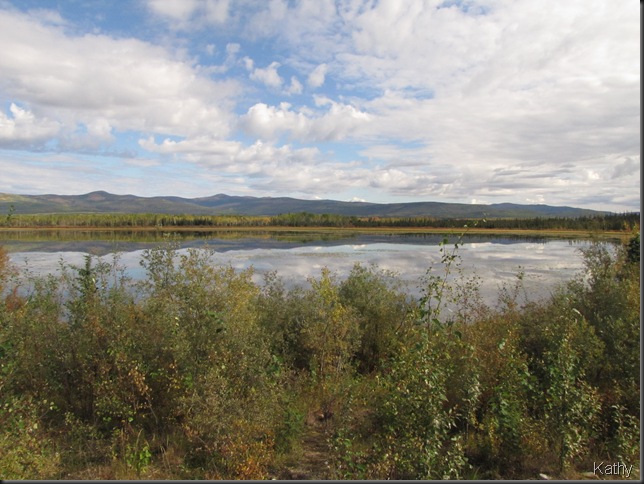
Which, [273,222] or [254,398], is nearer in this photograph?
[254,398]

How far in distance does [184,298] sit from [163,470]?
2.79m

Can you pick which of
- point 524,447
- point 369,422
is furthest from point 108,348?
point 524,447

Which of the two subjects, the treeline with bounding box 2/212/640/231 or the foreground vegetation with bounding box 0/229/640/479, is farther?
the treeline with bounding box 2/212/640/231

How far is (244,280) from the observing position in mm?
8969

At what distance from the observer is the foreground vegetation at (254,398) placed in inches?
246

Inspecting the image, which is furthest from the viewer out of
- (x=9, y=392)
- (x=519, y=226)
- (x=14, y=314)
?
(x=519, y=226)

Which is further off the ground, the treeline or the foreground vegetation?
the treeline

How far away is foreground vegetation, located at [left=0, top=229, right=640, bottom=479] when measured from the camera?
6.25m

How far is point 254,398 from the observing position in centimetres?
671

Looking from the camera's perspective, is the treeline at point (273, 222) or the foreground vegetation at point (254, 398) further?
the treeline at point (273, 222)

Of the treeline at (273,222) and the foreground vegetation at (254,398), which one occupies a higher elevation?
the treeline at (273,222)

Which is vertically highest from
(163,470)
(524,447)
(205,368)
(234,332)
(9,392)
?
(234,332)

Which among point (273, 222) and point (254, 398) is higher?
point (273, 222)

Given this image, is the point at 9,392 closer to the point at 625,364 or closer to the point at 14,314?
the point at 14,314
